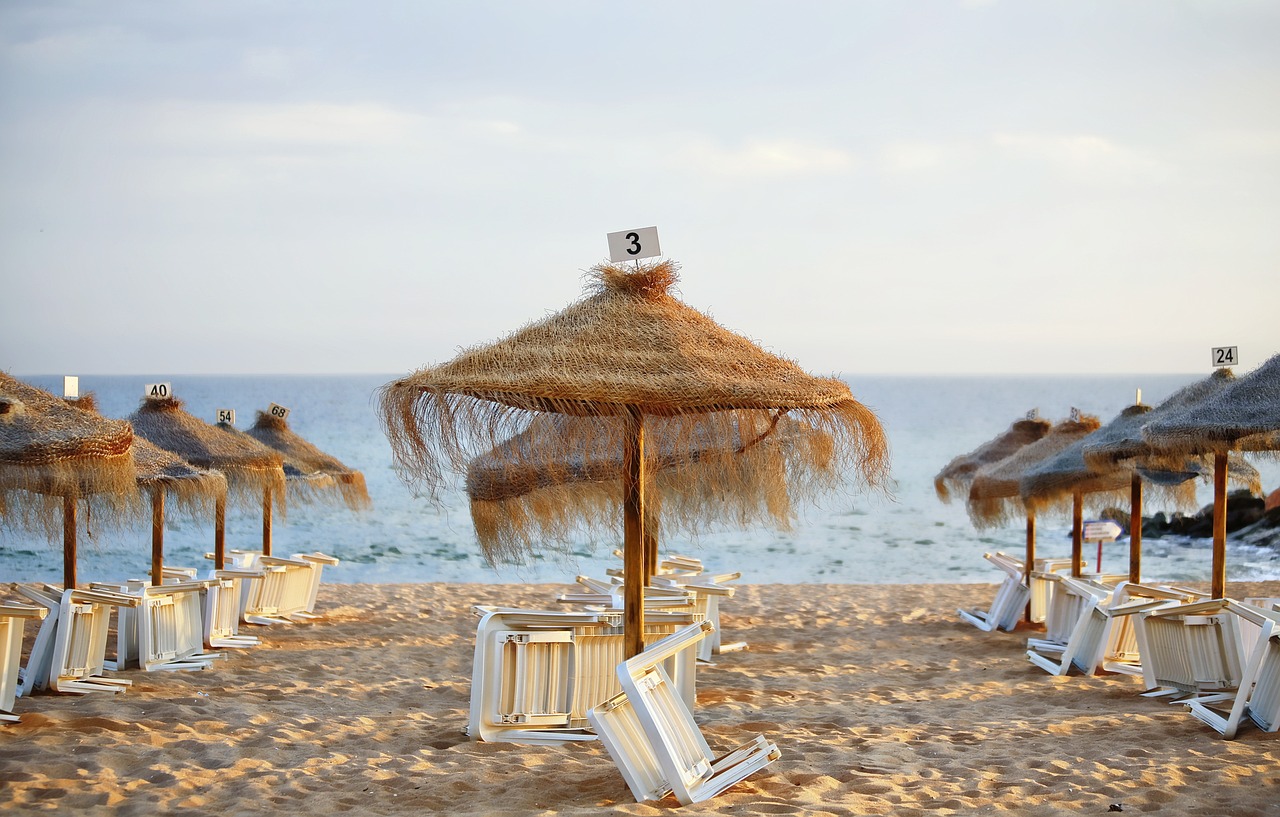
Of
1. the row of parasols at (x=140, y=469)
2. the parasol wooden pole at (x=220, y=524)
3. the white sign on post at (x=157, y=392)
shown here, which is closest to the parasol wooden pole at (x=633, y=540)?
the row of parasols at (x=140, y=469)

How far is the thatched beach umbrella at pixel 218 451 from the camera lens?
30.3 feet

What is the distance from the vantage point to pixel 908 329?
183ft

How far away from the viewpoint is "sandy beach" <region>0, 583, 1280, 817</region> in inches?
166

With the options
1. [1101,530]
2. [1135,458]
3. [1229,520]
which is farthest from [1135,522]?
[1229,520]

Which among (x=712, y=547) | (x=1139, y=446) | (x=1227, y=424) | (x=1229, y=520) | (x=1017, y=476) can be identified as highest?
(x=1227, y=424)

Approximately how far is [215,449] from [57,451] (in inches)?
153

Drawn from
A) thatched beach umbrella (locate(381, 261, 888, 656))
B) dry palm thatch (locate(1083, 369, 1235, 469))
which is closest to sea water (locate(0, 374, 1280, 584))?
thatched beach umbrella (locate(381, 261, 888, 656))

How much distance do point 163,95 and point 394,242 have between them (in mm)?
17886

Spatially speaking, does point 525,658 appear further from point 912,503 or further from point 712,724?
point 912,503

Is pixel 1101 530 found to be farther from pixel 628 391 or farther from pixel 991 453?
pixel 628 391

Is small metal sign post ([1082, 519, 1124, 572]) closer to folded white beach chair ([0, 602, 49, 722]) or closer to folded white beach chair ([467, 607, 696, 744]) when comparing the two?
folded white beach chair ([467, 607, 696, 744])

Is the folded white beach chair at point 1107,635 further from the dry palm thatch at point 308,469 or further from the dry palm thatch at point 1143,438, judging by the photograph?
the dry palm thatch at point 308,469

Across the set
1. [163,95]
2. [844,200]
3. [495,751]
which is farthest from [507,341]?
[844,200]

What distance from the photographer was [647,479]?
505 cm
